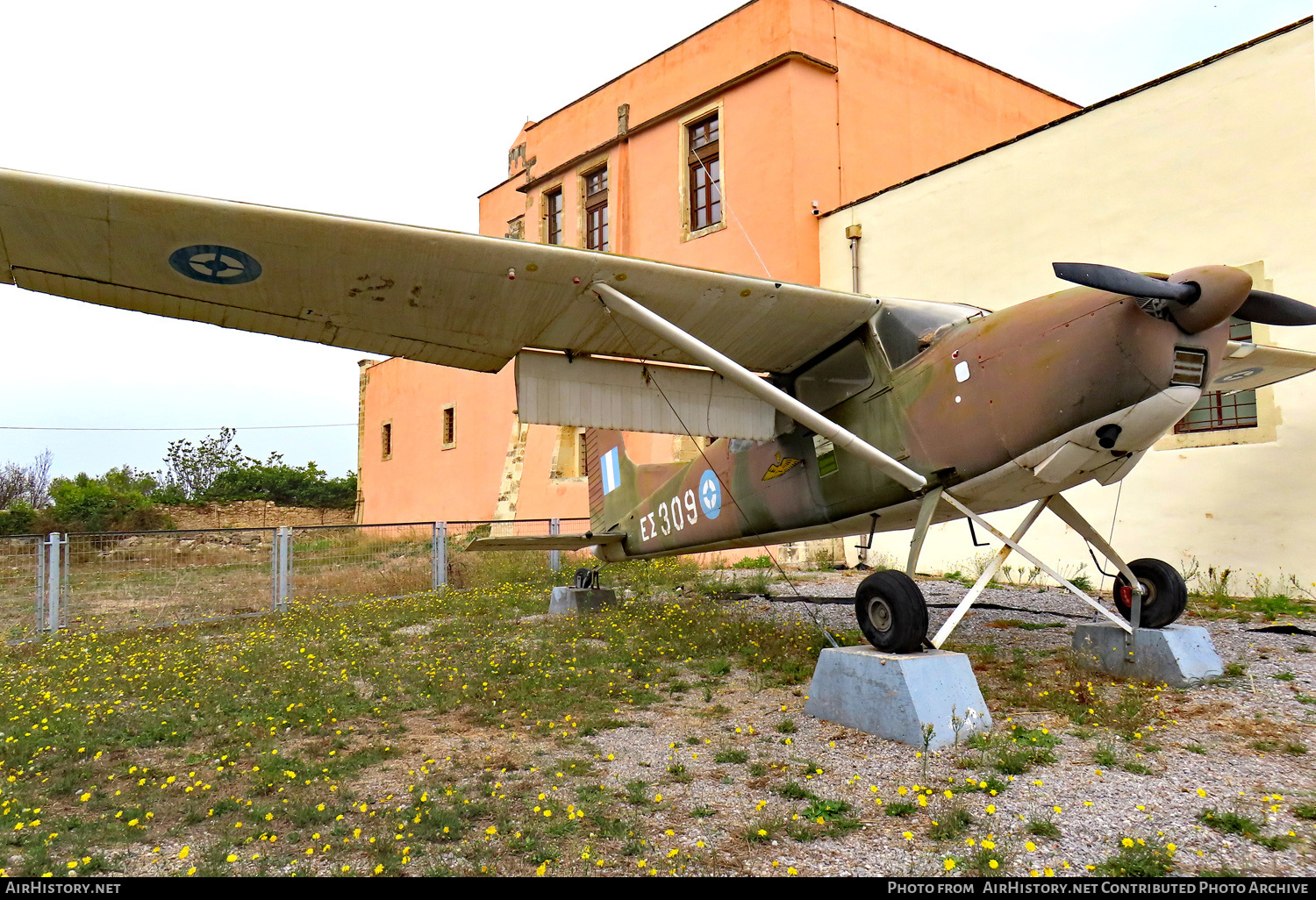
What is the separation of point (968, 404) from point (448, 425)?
23285mm

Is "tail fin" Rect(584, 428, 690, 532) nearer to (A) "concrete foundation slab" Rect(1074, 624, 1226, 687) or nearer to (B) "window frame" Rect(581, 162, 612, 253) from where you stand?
(A) "concrete foundation slab" Rect(1074, 624, 1226, 687)

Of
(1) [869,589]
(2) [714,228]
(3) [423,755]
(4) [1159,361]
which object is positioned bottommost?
(3) [423,755]

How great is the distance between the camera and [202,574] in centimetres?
1427

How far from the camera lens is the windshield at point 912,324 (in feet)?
17.3

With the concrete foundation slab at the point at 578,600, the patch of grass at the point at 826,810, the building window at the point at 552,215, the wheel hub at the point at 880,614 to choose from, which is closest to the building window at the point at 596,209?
the building window at the point at 552,215

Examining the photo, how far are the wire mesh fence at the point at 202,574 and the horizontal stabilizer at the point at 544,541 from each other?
4.07 metres

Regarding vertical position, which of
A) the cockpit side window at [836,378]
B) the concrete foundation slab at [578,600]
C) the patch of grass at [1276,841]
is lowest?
the patch of grass at [1276,841]

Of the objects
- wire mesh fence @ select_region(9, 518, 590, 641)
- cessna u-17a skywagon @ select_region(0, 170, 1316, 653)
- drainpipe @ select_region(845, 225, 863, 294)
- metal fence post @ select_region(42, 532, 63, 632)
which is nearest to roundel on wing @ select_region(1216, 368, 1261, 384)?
cessna u-17a skywagon @ select_region(0, 170, 1316, 653)

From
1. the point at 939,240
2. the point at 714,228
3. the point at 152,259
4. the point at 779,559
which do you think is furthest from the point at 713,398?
the point at 714,228

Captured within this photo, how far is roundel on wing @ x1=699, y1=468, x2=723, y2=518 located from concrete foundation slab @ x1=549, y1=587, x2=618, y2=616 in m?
2.59

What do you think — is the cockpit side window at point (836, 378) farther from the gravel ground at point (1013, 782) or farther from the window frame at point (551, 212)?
the window frame at point (551, 212)

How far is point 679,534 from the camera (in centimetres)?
815
